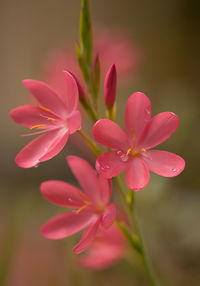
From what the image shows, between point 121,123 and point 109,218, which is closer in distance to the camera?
point 109,218

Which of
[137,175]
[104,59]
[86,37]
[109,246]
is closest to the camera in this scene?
[137,175]

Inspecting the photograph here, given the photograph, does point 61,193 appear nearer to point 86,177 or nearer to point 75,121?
point 86,177

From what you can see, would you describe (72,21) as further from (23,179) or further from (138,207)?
(138,207)

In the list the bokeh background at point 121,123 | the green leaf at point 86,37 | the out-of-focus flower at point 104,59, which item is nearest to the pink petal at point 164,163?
the green leaf at point 86,37

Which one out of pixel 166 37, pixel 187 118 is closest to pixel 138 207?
pixel 187 118

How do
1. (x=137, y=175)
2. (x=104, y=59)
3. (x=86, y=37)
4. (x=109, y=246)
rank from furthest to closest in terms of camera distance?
(x=104, y=59), (x=109, y=246), (x=86, y=37), (x=137, y=175)

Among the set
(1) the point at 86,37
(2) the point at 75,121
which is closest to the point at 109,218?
(2) the point at 75,121

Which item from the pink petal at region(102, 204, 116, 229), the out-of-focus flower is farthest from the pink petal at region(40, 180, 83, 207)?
the out-of-focus flower
